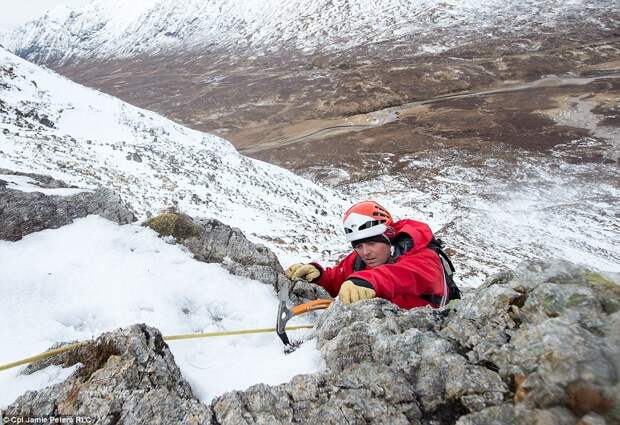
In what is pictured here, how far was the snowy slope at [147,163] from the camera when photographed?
50.0 ft

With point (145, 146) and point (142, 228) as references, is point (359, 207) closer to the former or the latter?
point (142, 228)

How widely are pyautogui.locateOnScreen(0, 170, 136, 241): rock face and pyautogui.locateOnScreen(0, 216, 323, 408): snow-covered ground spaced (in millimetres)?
183

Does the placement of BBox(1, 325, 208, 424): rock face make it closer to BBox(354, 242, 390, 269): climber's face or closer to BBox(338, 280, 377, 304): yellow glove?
BBox(338, 280, 377, 304): yellow glove

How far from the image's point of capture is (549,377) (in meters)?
2.78

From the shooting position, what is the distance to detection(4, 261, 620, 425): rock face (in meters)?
2.73

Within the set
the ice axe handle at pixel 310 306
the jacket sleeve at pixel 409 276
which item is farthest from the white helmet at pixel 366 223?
the ice axe handle at pixel 310 306

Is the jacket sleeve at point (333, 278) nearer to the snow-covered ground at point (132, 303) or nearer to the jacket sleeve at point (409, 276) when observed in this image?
the snow-covered ground at point (132, 303)

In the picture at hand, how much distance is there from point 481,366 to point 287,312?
2157 mm

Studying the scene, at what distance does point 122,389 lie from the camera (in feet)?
10.6

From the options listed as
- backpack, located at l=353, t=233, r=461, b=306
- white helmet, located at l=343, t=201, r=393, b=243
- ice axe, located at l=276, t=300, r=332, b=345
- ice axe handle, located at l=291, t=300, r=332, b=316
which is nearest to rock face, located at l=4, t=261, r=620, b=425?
ice axe, located at l=276, t=300, r=332, b=345

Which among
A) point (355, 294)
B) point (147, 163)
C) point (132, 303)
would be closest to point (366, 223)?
point (355, 294)

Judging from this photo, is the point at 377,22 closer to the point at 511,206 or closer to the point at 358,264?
the point at 511,206

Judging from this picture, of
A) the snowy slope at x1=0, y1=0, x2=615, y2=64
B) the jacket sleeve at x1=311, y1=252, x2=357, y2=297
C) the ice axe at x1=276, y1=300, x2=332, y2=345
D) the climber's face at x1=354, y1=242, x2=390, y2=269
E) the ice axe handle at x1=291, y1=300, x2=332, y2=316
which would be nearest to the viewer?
the ice axe at x1=276, y1=300, x2=332, y2=345

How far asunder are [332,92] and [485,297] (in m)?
A: 86.5
